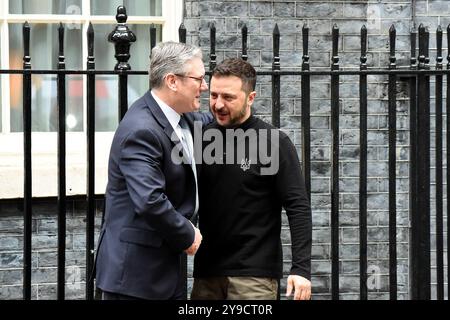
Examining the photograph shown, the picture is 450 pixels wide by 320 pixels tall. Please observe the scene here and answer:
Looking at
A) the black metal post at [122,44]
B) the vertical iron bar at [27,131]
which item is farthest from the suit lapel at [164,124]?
the vertical iron bar at [27,131]

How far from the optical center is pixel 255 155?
14.5 ft

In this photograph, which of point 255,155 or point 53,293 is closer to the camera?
point 255,155

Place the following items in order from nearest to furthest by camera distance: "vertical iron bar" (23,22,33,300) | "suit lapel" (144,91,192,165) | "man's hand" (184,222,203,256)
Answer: "man's hand" (184,222,203,256), "suit lapel" (144,91,192,165), "vertical iron bar" (23,22,33,300)

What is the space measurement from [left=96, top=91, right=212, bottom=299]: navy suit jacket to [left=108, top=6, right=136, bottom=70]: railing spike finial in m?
0.65

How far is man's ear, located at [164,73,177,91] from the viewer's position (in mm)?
4302

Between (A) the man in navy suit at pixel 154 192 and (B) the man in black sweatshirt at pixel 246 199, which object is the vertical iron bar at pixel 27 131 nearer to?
(A) the man in navy suit at pixel 154 192

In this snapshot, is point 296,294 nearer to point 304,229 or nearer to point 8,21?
point 304,229

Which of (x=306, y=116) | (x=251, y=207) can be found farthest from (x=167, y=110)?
(x=306, y=116)

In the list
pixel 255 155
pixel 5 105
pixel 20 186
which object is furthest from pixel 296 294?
pixel 5 105

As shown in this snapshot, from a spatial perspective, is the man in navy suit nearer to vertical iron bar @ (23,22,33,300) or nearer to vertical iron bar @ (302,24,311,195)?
vertical iron bar @ (23,22,33,300)

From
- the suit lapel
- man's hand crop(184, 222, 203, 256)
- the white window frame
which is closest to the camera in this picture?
man's hand crop(184, 222, 203, 256)

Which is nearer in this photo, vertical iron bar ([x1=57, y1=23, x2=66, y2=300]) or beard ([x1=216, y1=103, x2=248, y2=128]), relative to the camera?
Result: beard ([x1=216, y1=103, x2=248, y2=128])

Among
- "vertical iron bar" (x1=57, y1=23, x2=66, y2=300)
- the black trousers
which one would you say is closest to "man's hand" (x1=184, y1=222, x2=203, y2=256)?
the black trousers

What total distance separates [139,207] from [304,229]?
794mm
